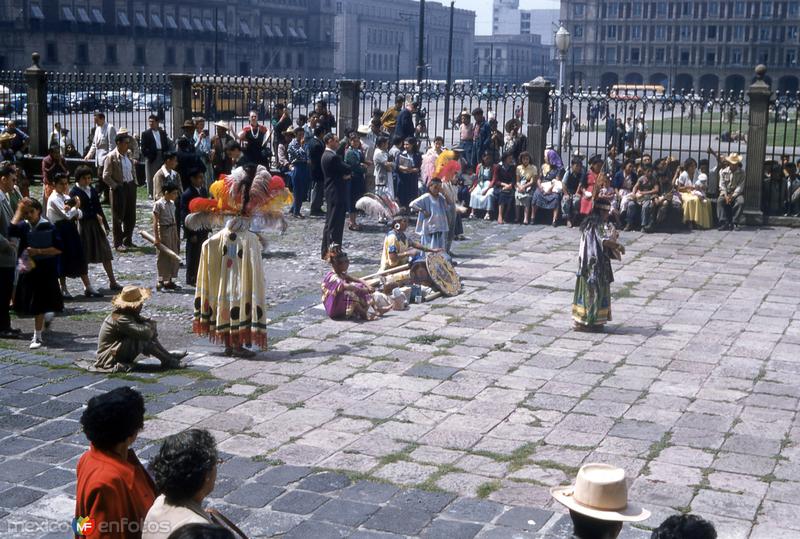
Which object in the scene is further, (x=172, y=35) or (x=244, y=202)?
(x=172, y=35)

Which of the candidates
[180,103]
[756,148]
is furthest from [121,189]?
[756,148]

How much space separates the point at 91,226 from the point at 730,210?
10099 millimetres

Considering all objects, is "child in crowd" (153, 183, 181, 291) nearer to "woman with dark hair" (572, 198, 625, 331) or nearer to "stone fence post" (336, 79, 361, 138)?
"woman with dark hair" (572, 198, 625, 331)

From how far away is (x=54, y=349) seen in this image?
945cm

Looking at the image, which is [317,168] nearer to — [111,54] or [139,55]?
[111,54]

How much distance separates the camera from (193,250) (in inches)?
474

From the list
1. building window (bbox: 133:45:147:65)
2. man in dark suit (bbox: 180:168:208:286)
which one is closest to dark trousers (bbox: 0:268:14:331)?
man in dark suit (bbox: 180:168:208:286)

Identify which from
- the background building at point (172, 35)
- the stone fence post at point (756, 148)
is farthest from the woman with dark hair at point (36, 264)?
the background building at point (172, 35)

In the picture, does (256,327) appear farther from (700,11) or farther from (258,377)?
(700,11)

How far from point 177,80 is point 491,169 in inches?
258

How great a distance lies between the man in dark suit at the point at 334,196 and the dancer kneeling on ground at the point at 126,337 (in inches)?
201

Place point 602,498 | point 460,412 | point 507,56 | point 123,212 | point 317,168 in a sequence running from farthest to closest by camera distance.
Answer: point 507,56 → point 317,168 → point 123,212 → point 460,412 → point 602,498

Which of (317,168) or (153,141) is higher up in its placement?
(153,141)

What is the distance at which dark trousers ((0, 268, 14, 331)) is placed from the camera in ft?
31.9
